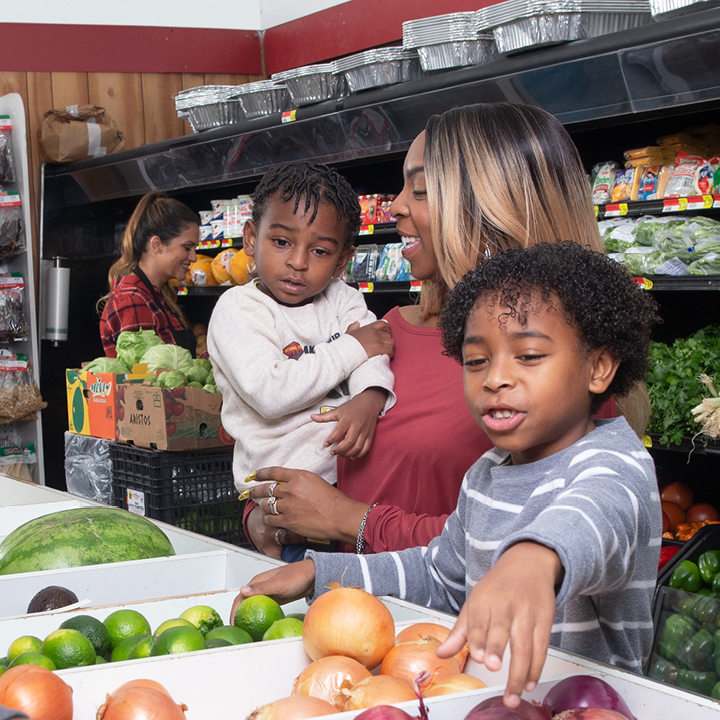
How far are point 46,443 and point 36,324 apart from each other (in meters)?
0.91

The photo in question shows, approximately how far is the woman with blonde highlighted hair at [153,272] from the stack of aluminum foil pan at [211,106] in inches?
19.4

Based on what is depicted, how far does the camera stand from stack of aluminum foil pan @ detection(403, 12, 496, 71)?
10.6ft

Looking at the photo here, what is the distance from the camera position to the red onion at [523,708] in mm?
764

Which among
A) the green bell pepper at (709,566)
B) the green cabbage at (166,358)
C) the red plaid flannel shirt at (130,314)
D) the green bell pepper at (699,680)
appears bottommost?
the green bell pepper at (699,680)

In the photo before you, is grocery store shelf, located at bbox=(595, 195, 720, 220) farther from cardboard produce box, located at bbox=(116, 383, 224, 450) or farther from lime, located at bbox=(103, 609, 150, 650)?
lime, located at bbox=(103, 609, 150, 650)

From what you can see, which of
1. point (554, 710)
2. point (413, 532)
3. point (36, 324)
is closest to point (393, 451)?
point (413, 532)

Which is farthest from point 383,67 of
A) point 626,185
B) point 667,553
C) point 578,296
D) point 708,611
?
point 578,296

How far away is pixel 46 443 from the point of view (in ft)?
19.5

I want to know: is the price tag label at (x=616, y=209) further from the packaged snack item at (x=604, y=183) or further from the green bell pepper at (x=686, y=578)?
the green bell pepper at (x=686, y=578)

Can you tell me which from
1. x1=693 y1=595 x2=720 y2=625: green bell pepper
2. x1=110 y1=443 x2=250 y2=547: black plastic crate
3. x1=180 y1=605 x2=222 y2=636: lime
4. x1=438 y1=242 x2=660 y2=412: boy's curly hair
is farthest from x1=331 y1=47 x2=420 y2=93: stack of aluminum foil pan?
x1=180 y1=605 x2=222 y2=636: lime

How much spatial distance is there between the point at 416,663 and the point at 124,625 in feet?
1.50

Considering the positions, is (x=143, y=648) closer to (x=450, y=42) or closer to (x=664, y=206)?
(x=664, y=206)

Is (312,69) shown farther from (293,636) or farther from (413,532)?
(293,636)

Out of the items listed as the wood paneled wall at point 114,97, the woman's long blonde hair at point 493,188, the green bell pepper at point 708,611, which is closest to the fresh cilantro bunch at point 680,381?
the green bell pepper at point 708,611
